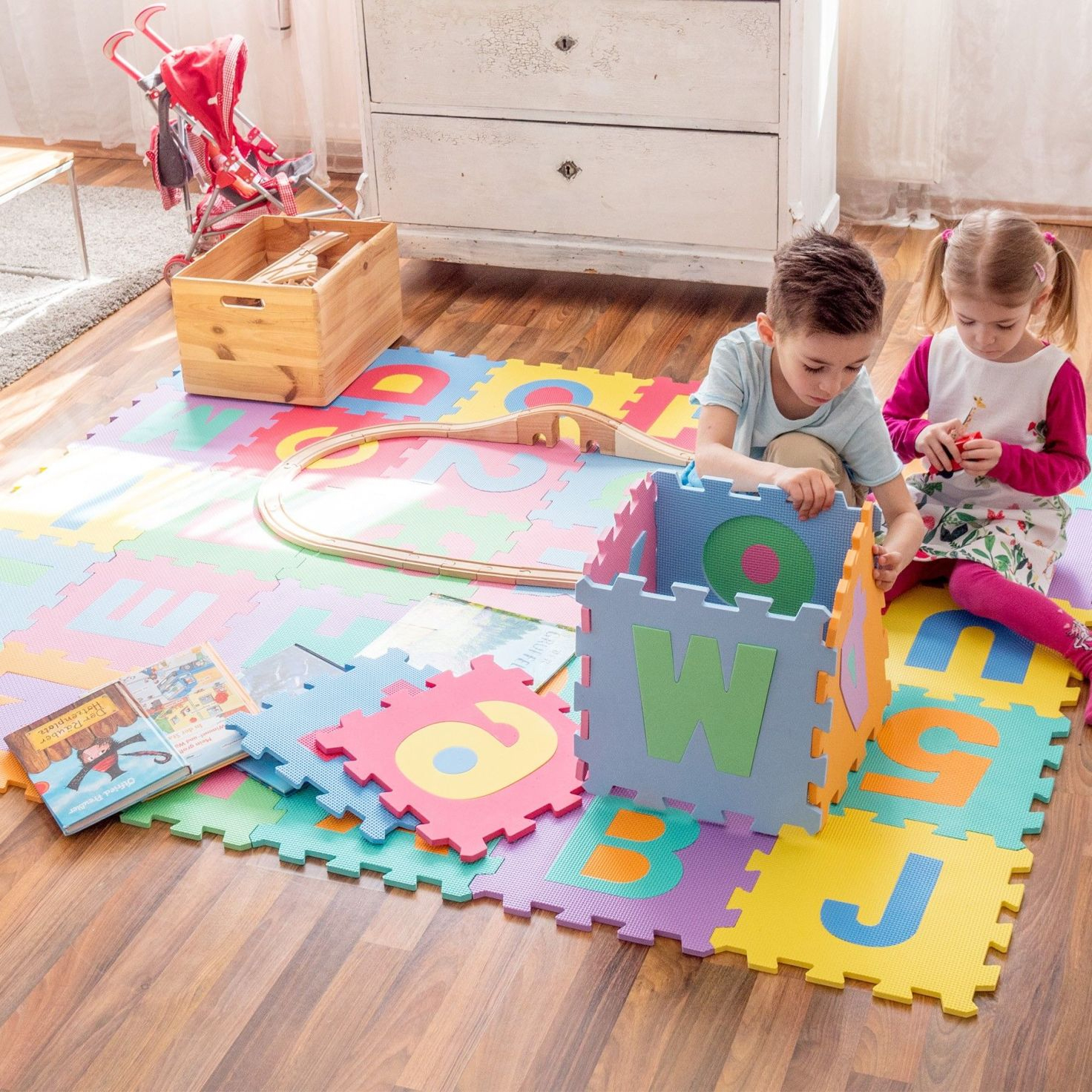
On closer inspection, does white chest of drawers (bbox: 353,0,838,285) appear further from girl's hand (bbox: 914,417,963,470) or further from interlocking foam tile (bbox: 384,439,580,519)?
girl's hand (bbox: 914,417,963,470)

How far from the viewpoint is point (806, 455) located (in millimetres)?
1820

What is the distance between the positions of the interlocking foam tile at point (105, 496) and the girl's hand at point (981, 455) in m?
1.21

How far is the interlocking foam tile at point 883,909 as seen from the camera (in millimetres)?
1404

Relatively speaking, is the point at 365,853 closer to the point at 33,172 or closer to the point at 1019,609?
the point at 1019,609

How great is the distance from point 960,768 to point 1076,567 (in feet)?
1.78

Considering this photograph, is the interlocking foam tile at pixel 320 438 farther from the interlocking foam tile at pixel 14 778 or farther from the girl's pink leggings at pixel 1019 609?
the girl's pink leggings at pixel 1019 609

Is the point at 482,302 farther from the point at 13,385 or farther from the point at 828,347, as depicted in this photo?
the point at 828,347

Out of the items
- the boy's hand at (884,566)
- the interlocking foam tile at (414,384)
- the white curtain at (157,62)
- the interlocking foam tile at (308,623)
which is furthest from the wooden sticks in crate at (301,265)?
the boy's hand at (884,566)

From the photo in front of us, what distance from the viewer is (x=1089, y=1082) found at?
1.29 m

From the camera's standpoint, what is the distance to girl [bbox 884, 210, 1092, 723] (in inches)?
72.5

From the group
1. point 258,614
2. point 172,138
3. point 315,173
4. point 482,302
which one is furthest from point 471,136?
point 258,614

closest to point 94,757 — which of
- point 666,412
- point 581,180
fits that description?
point 666,412

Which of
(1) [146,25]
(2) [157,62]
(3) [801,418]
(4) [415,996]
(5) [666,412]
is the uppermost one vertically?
(1) [146,25]

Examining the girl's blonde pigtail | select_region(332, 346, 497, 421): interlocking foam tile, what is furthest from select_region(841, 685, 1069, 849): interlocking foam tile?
select_region(332, 346, 497, 421): interlocking foam tile
